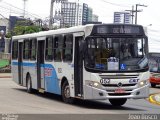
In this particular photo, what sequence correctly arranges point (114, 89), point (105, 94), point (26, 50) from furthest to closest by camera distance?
point (26, 50)
point (114, 89)
point (105, 94)

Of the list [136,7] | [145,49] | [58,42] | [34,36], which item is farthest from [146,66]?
[136,7]

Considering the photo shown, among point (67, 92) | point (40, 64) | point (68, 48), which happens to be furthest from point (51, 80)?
point (68, 48)

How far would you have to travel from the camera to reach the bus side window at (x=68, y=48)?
19547 millimetres

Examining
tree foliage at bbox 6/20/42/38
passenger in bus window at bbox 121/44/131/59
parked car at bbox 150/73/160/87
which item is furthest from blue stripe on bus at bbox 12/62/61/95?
tree foliage at bbox 6/20/42/38

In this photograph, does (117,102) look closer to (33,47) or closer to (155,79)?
(33,47)

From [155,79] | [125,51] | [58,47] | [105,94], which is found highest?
[58,47]

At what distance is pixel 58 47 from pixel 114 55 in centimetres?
356

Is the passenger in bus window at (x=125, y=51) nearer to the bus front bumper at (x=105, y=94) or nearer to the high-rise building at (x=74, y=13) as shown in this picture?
the bus front bumper at (x=105, y=94)

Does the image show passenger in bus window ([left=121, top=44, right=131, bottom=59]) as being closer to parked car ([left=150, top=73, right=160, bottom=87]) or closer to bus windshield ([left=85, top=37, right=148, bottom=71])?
bus windshield ([left=85, top=37, right=148, bottom=71])

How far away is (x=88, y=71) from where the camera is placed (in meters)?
18.1

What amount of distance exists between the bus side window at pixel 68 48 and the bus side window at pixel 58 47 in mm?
492

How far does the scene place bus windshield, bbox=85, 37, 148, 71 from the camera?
711 inches

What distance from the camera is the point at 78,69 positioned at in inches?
742

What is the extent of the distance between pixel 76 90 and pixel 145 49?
3.00 meters
